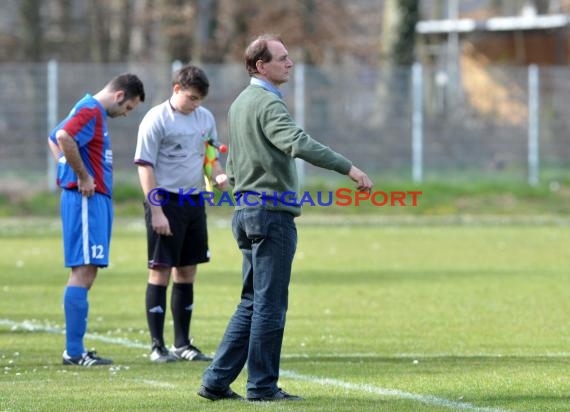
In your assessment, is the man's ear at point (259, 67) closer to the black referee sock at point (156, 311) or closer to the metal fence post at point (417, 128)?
the black referee sock at point (156, 311)

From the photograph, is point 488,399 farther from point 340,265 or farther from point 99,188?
point 340,265

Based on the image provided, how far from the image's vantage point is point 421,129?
3394 centimetres

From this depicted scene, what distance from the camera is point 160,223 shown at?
35.8ft

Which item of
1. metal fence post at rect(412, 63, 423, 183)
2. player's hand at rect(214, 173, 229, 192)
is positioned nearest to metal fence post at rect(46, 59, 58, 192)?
metal fence post at rect(412, 63, 423, 183)

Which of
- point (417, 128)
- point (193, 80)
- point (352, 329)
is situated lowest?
point (352, 329)

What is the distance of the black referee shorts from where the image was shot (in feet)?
36.3

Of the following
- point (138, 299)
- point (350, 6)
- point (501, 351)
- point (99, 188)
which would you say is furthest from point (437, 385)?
point (350, 6)

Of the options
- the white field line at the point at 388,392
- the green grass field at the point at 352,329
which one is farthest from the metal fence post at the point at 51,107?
the white field line at the point at 388,392

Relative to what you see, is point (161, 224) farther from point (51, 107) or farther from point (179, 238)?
point (51, 107)

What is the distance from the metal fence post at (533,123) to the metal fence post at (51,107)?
36.7ft

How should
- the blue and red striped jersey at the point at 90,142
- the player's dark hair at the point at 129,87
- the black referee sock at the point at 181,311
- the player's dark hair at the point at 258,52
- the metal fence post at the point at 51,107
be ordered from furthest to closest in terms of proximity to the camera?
the metal fence post at the point at 51,107, the black referee sock at the point at 181,311, the player's dark hair at the point at 129,87, the blue and red striped jersey at the point at 90,142, the player's dark hair at the point at 258,52

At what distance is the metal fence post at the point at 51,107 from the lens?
106 ft

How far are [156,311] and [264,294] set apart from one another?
286cm

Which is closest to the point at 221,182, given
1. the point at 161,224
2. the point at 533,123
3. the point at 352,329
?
the point at 161,224
